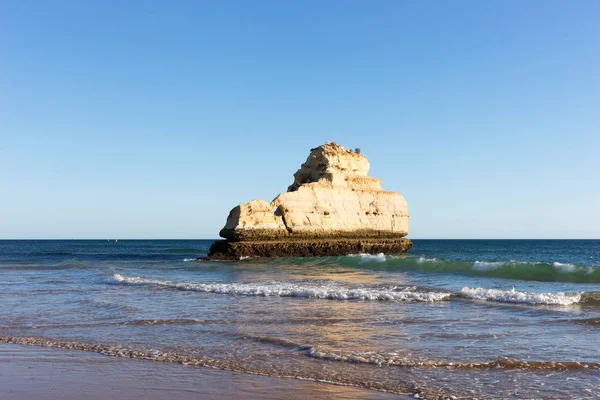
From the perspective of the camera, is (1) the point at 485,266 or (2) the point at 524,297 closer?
(2) the point at 524,297

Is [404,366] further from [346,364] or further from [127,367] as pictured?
[127,367]

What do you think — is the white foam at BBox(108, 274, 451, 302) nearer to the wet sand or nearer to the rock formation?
the wet sand

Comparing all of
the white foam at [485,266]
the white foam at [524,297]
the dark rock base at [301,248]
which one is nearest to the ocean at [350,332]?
the white foam at [524,297]

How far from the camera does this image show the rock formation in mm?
34719

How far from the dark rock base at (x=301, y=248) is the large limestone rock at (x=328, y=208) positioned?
1.55 feet

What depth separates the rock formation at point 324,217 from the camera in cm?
3472

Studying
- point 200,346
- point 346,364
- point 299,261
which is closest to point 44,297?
point 200,346

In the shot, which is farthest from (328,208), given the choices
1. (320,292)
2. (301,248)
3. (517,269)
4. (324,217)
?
(320,292)

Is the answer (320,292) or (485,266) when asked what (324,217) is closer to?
(485,266)

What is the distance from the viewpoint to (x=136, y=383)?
618 centimetres

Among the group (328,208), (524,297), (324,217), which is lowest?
(524,297)

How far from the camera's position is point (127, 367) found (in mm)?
6973

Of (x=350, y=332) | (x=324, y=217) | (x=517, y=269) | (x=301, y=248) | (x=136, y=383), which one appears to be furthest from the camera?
(x=324, y=217)

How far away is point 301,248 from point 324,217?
329cm
